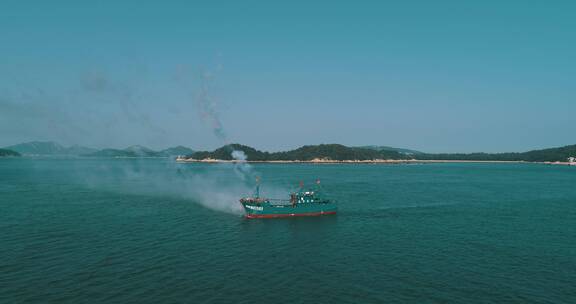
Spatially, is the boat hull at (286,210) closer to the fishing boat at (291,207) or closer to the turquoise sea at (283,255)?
the fishing boat at (291,207)

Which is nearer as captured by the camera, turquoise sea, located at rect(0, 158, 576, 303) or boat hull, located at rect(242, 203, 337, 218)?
turquoise sea, located at rect(0, 158, 576, 303)

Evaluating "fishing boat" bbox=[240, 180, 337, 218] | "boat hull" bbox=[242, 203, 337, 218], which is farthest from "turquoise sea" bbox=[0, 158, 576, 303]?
"fishing boat" bbox=[240, 180, 337, 218]

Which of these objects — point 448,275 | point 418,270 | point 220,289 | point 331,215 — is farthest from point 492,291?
point 331,215

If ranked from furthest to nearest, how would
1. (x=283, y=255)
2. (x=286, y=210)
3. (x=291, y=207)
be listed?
(x=291, y=207), (x=286, y=210), (x=283, y=255)

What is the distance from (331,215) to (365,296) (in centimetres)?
4289

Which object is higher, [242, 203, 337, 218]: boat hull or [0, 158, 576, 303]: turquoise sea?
[242, 203, 337, 218]: boat hull

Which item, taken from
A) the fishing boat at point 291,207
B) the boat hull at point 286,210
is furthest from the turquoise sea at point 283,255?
the fishing boat at point 291,207

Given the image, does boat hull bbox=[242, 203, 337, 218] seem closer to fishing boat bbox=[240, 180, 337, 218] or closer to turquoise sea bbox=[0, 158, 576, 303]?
fishing boat bbox=[240, 180, 337, 218]

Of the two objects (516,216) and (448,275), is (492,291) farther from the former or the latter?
(516,216)

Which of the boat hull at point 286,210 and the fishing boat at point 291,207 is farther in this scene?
the fishing boat at point 291,207

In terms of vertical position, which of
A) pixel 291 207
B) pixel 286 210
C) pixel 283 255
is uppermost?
pixel 291 207

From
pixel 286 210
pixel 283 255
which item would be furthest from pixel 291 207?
pixel 283 255

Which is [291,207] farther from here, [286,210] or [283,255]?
[283,255]

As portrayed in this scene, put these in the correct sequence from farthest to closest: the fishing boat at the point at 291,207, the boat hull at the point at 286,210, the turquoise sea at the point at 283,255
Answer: the fishing boat at the point at 291,207, the boat hull at the point at 286,210, the turquoise sea at the point at 283,255
